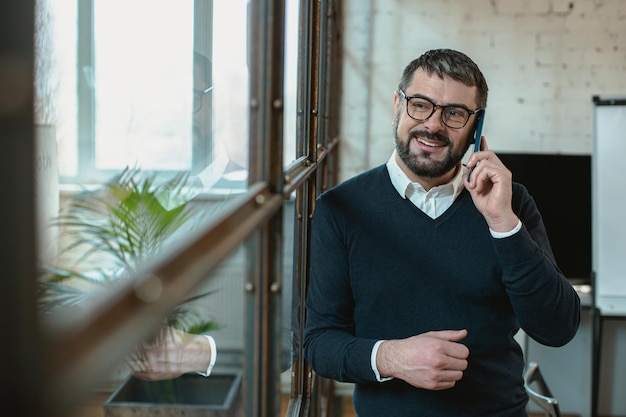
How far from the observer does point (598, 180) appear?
165 inches

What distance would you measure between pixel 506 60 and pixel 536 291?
132 inches

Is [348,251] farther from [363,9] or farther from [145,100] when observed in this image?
[363,9]

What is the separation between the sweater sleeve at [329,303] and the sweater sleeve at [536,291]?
317mm

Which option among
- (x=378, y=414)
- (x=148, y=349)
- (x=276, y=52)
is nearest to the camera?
(x=148, y=349)

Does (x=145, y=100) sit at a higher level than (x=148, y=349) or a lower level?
higher

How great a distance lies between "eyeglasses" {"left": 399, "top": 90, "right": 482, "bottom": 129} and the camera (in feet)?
5.68

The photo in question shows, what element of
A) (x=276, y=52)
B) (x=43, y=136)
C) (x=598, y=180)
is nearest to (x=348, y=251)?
(x=276, y=52)

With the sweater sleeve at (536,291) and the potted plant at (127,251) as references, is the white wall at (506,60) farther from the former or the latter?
the potted plant at (127,251)

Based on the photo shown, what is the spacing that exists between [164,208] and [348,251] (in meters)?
1.21

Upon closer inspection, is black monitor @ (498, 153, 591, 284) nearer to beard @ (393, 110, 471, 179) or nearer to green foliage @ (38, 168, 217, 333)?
beard @ (393, 110, 471, 179)

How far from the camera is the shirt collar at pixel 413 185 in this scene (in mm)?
1756

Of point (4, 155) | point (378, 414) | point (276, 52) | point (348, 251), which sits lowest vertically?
point (378, 414)

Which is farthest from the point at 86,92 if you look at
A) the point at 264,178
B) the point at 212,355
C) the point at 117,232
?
the point at 264,178

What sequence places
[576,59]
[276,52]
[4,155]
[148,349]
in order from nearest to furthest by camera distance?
[4,155] < [148,349] < [276,52] < [576,59]
